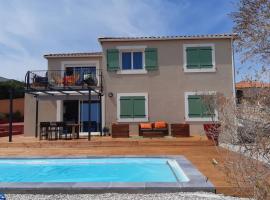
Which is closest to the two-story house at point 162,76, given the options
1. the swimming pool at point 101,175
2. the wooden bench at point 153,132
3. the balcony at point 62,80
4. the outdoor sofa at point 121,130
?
the balcony at point 62,80

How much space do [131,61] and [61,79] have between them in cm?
485

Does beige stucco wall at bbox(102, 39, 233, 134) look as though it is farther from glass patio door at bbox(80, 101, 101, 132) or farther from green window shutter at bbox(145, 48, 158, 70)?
glass patio door at bbox(80, 101, 101, 132)

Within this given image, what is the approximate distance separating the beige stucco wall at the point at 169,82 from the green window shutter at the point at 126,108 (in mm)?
436

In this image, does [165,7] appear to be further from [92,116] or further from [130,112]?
[92,116]

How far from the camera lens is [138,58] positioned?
2025 cm

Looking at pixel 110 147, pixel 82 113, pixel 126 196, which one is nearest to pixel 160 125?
pixel 110 147

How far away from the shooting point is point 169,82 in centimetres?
2005

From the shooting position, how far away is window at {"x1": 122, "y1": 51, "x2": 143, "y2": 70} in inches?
795

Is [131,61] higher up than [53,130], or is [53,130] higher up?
[131,61]

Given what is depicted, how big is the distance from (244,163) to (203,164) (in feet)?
20.8

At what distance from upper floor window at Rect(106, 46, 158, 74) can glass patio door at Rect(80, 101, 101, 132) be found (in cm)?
A: 305

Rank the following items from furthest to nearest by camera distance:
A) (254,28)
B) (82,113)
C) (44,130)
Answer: (82,113) → (44,130) → (254,28)

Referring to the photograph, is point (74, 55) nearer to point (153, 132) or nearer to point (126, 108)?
point (126, 108)

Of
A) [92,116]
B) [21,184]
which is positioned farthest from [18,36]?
[21,184]
